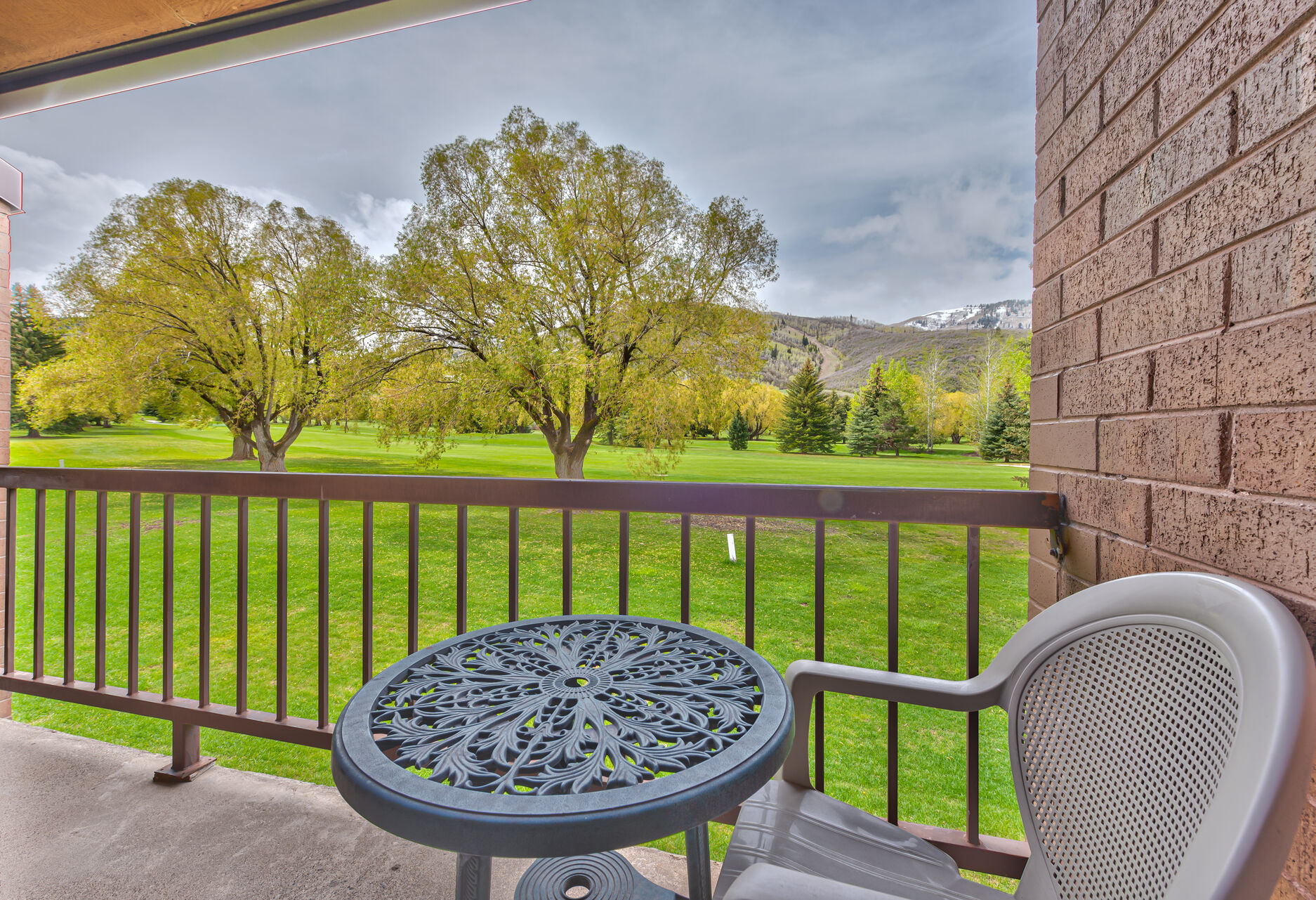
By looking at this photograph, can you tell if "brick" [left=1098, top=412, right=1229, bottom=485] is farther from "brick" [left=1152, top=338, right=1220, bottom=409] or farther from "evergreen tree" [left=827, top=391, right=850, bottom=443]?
"evergreen tree" [left=827, top=391, right=850, bottom=443]

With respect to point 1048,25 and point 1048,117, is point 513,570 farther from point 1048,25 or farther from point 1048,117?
point 1048,25

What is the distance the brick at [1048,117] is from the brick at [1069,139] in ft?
0.06

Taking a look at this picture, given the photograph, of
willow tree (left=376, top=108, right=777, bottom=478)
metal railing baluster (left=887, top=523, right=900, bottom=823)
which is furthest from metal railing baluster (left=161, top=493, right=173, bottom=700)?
willow tree (left=376, top=108, right=777, bottom=478)

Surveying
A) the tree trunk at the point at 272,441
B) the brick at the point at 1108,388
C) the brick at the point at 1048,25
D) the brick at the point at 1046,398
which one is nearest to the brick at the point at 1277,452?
the brick at the point at 1108,388

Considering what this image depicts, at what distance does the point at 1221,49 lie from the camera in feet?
2.56

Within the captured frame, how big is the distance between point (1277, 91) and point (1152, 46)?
15.7 inches

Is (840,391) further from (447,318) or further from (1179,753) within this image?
(1179,753)

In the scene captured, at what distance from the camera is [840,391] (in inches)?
416

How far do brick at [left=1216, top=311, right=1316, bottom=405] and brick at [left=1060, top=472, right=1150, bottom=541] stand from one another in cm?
25

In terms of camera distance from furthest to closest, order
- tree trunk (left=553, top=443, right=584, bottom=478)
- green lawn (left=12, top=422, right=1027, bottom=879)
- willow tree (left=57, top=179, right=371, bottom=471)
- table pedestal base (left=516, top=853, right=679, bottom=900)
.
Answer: tree trunk (left=553, top=443, right=584, bottom=478) → willow tree (left=57, top=179, right=371, bottom=471) → green lawn (left=12, top=422, right=1027, bottom=879) → table pedestal base (left=516, top=853, right=679, bottom=900)

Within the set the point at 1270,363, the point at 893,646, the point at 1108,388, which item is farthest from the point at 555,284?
the point at 1270,363

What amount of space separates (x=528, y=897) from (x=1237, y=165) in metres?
1.75

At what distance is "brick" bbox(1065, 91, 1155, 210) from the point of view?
3.19ft

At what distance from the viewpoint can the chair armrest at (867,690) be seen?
0.93 metres
